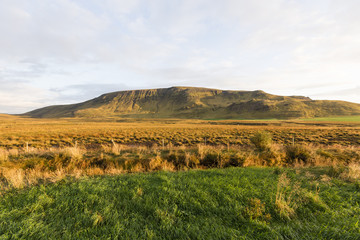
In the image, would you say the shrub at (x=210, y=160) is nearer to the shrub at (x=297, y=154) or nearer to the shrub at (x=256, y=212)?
the shrub at (x=297, y=154)

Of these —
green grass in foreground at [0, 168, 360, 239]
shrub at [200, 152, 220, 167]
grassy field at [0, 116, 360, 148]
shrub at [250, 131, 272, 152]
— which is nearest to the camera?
green grass in foreground at [0, 168, 360, 239]

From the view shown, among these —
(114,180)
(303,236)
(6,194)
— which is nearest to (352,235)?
(303,236)

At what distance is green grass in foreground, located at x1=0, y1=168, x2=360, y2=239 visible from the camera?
9.26 ft

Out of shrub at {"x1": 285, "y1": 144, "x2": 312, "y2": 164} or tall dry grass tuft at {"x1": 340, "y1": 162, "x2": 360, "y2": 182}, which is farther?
shrub at {"x1": 285, "y1": 144, "x2": 312, "y2": 164}

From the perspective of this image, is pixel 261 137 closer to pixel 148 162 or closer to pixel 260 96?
pixel 148 162

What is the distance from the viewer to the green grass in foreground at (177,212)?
282 cm

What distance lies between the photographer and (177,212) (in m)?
3.54

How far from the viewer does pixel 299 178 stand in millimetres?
5570

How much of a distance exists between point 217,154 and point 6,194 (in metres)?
8.97

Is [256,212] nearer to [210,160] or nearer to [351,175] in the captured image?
[351,175]

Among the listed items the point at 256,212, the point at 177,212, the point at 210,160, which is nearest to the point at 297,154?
the point at 210,160

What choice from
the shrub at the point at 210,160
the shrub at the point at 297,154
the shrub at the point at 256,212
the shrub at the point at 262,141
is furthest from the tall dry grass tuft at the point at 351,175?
the shrub at the point at 262,141

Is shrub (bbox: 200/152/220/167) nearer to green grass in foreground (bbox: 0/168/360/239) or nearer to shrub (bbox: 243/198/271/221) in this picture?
green grass in foreground (bbox: 0/168/360/239)

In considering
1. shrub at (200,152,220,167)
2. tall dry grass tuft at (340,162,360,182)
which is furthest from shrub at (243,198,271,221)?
shrub at (200,152,220,167)
